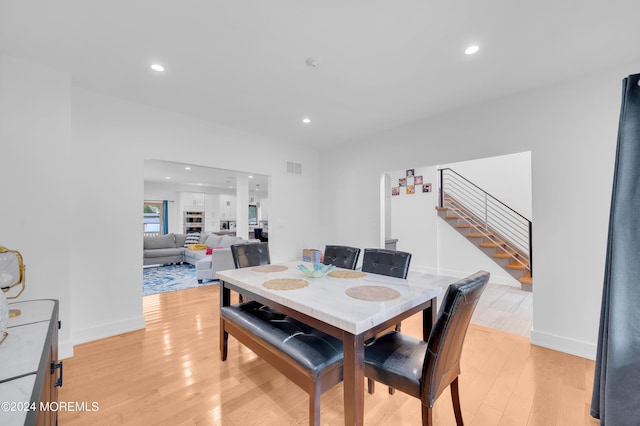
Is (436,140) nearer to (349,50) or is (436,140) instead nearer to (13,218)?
(349,50)

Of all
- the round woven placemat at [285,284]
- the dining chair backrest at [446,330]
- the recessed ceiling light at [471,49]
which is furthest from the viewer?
the recessed ceiling light at [471,49]

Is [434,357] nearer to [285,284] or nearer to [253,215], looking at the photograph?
[285,284]

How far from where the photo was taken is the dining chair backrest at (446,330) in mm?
1242

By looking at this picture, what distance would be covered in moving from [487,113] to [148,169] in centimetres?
746

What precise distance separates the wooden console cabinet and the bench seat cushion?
39.7 inches

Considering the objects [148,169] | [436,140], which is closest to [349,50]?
[436,140]

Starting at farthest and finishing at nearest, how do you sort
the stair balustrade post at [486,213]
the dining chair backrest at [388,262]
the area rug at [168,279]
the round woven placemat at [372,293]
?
the stair balustrade post at [486,213] < the area rug at [168,279] < the dining chair backrest at [388,262] < the round woven placemat at [372,293]

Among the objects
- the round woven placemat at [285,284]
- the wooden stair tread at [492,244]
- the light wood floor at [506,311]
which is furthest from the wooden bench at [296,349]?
the wooden stair tread at [492,244]

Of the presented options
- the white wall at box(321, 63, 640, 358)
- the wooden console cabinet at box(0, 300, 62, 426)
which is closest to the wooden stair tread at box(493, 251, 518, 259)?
the white wall at box(321, 63, 640, 358)

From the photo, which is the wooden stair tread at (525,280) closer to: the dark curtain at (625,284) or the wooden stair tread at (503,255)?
the wooden stair tread at (503,255)

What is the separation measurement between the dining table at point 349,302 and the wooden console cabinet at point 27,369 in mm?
1051

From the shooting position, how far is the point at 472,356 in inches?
96.3

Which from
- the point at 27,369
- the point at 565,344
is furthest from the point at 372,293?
the point at 565,344

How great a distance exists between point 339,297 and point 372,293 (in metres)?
0.24
